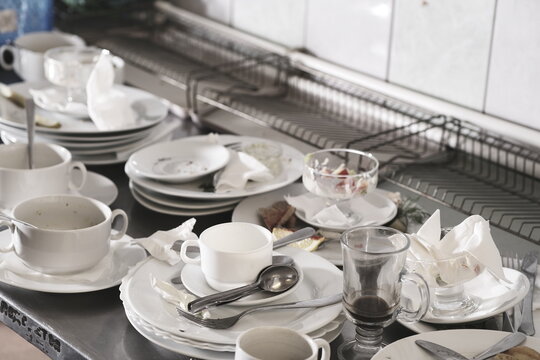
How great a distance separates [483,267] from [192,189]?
1.87 ft

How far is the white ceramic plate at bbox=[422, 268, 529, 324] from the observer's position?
1.19 metres

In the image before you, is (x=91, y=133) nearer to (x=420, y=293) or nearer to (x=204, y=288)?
(x=204, y=288)

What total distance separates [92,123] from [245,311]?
2.63 ft

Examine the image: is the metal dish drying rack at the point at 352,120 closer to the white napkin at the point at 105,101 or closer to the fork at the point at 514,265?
the fork at the point at 514,265

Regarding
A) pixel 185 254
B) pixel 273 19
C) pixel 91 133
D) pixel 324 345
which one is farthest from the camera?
pixel 273 19

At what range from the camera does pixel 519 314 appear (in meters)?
1.23

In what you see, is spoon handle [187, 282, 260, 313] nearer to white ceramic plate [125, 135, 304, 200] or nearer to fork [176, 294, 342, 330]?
fork [176, 294, 342, 330]

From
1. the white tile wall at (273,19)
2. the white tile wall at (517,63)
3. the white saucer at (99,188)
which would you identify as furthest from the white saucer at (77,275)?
the white tile wall at (273,19)

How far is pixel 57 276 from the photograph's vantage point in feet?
4.34

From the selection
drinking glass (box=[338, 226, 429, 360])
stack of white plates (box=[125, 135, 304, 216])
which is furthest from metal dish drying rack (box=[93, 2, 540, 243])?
drinking glass (box=[338, 226, 429, 360])

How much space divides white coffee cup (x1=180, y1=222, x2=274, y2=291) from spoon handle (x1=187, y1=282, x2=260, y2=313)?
0.01 m

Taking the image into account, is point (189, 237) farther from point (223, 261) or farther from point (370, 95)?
point (370, 95)

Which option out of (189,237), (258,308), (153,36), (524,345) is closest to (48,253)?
(189,237)

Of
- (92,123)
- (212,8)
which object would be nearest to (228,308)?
(92,123)
